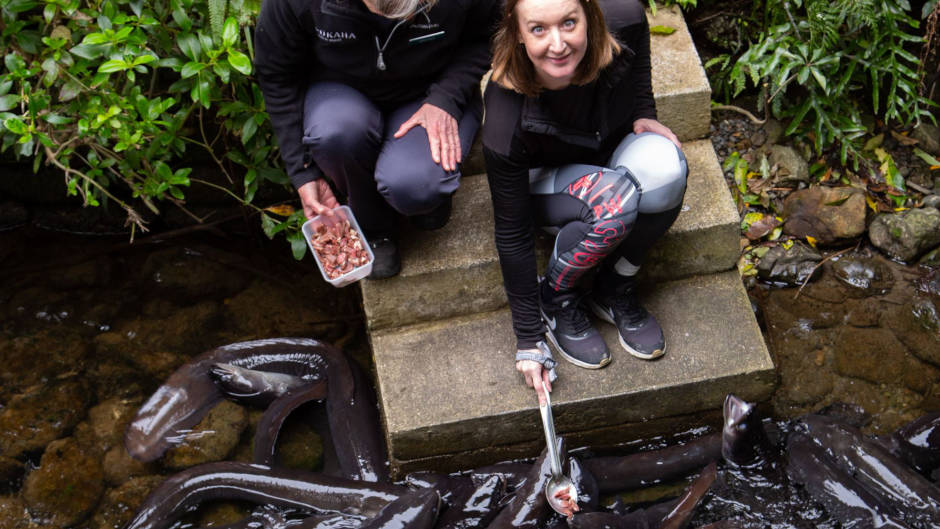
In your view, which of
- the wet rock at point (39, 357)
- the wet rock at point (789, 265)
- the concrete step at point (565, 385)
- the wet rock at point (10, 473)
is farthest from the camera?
the wet rock at point (789, 265)

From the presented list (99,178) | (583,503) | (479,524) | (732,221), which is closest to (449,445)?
(479,524)

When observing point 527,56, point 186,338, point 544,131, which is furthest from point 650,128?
point 186,338

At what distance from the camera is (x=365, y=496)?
10.4 ft

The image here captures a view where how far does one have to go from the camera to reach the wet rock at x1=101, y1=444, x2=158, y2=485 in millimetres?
3412

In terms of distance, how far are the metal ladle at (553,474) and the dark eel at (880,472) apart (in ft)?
3.32

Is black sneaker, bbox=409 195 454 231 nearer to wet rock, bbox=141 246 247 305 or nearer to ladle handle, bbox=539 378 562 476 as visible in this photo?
ladle handle, bbox=539 378 562 476

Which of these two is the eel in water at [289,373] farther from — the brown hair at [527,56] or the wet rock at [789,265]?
the wet rock at [789,265]

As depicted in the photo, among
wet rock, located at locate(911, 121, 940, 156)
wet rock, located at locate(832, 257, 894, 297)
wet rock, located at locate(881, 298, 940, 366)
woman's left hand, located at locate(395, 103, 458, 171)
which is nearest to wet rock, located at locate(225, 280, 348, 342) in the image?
woman's left hand, located at locate(395, 103, 458, 171)

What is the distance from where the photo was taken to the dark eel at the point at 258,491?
318cm

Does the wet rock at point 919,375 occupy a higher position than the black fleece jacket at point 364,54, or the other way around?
the black fleece jacket at point 364,54

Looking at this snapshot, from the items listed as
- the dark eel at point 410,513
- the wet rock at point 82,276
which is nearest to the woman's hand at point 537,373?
the dark eel at point 410,513

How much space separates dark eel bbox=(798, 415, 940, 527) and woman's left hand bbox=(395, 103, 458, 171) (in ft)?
5.83

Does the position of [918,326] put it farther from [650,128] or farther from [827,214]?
[650,128]

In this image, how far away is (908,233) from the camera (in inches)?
150
